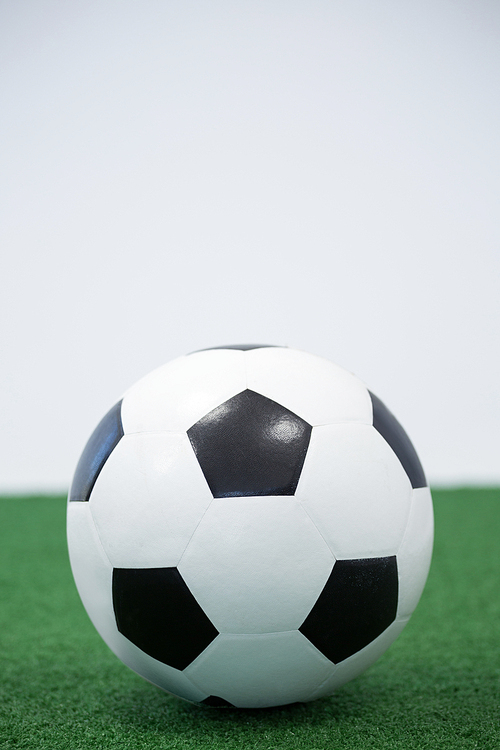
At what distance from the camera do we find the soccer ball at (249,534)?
132 cm

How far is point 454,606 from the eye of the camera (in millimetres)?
2793

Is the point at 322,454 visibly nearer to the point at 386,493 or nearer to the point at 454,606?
the point at 386,493

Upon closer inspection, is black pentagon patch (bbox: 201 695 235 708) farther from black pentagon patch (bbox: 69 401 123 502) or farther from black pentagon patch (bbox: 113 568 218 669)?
black pentagon patch (bbox: 69 401 123 502)

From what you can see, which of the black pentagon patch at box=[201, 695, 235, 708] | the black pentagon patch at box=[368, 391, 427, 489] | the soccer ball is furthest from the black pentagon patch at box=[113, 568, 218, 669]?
the black pentagon patch at box=[368, 391, 427, 489]

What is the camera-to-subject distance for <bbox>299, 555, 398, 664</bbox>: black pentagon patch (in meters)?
1.35

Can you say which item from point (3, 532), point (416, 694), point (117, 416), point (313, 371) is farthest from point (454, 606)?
point (3, 532)

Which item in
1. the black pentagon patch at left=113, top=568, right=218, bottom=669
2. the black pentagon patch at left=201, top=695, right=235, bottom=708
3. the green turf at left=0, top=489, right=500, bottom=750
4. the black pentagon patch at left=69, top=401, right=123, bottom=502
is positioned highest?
the black pentagon patch at left=69, top=401, right=123, bottom=502

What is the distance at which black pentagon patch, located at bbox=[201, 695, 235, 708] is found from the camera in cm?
146

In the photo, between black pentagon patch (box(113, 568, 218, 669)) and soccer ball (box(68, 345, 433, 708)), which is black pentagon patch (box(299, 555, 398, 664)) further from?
black pentagon patch (box(113, 568, 218, 669))

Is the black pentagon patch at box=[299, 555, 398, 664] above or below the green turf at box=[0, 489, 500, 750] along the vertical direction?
above

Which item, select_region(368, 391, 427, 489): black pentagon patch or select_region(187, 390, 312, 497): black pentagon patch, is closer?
select_region(187, 390, 312, 497): black pentagon patch

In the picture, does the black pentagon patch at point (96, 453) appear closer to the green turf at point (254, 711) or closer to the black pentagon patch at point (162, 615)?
the black pentagon patch at point (162, 615)

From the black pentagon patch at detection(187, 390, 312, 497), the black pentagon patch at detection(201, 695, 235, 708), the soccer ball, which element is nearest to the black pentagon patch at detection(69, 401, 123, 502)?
the soccer ball

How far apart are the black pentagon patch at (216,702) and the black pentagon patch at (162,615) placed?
13 centimetres
